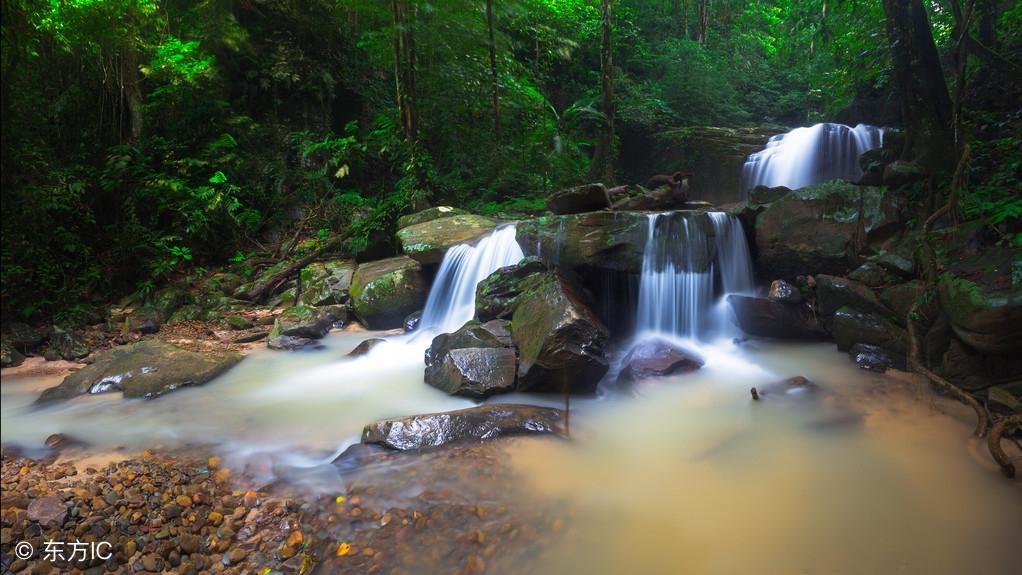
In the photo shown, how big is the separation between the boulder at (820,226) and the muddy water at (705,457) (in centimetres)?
126

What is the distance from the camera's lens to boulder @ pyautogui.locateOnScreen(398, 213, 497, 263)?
7.97 m

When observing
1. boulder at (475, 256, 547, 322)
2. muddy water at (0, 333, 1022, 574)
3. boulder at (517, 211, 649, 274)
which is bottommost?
muddy water at (0, 333, 1022, 574)

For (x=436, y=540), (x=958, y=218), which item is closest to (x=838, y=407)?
(x=958, y=218)

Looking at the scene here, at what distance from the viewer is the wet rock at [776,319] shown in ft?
19.8

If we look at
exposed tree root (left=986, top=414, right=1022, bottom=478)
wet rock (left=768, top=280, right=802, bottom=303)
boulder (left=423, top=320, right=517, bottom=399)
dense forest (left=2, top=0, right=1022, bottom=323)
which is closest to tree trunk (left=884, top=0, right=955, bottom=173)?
dense forest (left=2, top=0, right=1022, bottom=323)

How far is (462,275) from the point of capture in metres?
7.82

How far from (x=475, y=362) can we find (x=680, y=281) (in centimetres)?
338

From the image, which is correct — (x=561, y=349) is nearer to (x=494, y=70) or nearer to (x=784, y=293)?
(x=784, y=293)

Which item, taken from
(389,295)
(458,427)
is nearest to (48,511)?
(458,427)

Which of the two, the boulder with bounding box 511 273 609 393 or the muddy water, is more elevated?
the boulder with bounding box 511 273 609 393

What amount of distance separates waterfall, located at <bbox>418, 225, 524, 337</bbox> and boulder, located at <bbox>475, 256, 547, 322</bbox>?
2.99 ft

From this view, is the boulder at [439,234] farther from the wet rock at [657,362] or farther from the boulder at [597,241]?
the wet rock at [657,362]

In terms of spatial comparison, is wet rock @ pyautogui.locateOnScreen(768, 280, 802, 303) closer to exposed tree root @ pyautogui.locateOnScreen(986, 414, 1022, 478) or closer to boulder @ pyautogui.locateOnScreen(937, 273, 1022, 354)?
boulder @ pyautogui.locateOnScreen(937, 273, 1022, 354)

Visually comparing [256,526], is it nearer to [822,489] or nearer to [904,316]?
[822,489]
